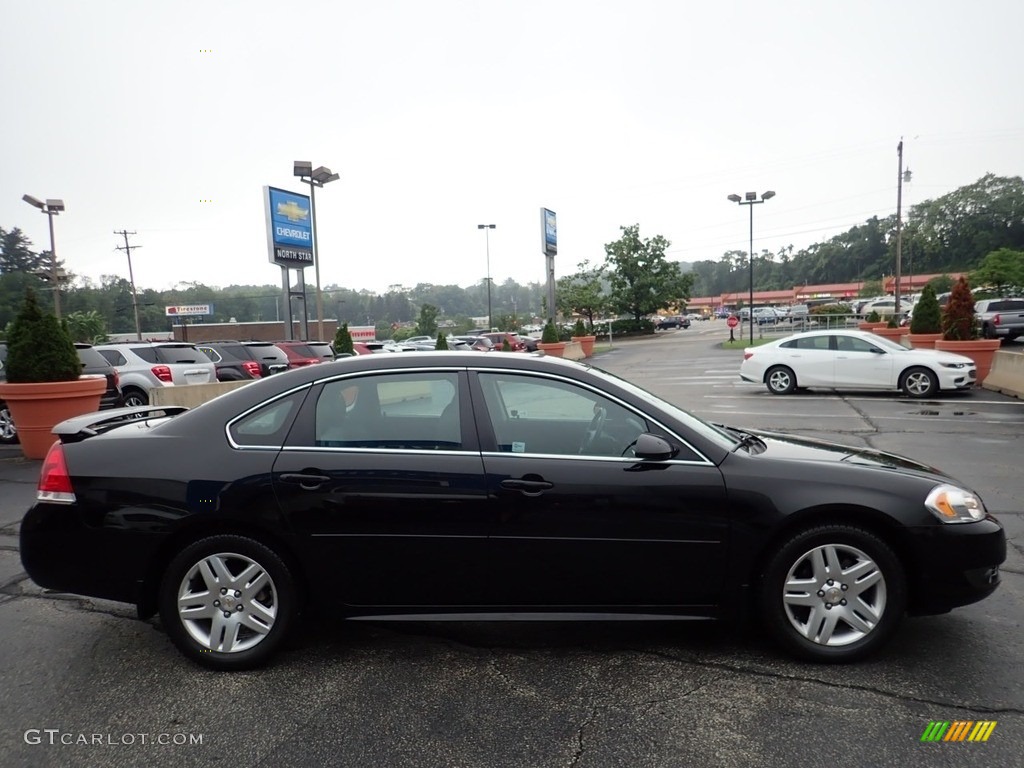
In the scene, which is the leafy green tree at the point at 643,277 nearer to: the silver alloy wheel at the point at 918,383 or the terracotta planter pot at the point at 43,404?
the silver alloy wheel at the point at 918,383

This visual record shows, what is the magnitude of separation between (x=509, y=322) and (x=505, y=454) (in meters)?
71.1

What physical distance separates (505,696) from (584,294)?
179 ft

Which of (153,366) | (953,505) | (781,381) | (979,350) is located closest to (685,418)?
(953,505)

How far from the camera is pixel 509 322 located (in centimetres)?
7419

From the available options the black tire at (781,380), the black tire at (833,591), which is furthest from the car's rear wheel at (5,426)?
the black tire at (781,380)

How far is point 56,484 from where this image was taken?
11.5 ft

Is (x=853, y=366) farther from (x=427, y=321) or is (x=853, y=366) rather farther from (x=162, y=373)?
(x=427, y=321)

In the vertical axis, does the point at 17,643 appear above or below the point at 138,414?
below

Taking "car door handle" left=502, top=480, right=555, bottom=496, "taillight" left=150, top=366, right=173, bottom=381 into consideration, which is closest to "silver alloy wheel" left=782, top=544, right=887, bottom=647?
"car door handle" left=502, top=480, right=555, bottom=496

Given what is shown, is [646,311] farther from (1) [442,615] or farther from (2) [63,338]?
(1) [442,615]

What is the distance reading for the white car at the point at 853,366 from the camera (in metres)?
14.1

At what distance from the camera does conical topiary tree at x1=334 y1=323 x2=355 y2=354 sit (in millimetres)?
20453

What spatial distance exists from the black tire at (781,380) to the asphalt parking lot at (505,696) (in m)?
11.7

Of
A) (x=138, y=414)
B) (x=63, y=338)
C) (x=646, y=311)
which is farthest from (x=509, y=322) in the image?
(x=138, y=414)
